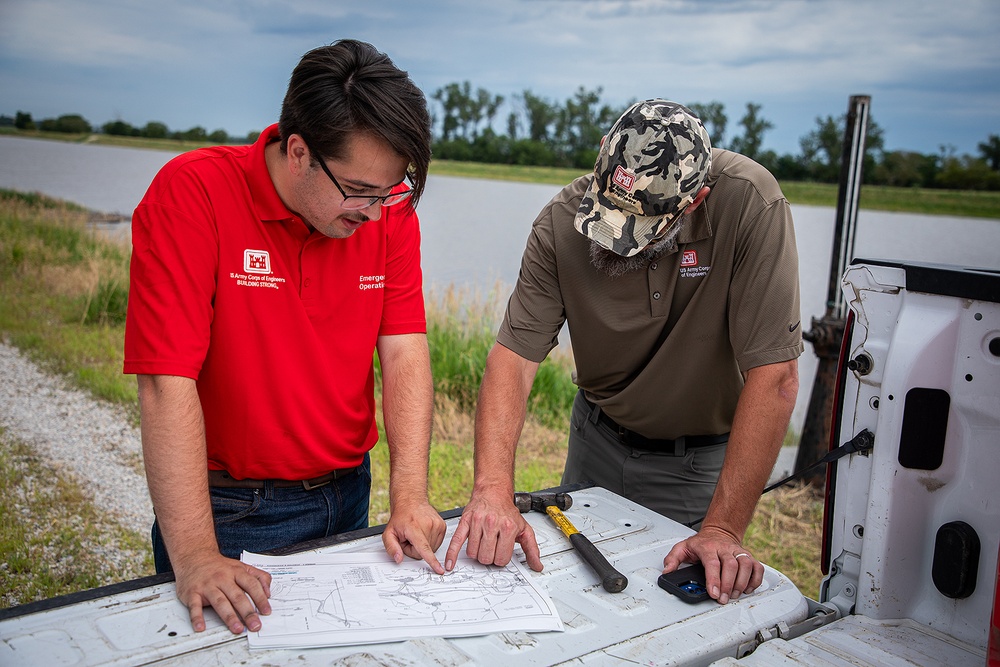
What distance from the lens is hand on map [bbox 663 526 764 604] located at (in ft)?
5.56

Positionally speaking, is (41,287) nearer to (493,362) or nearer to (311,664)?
(493,362)

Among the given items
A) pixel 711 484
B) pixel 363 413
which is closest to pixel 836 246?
pixel 711 484

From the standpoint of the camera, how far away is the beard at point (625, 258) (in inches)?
90.1

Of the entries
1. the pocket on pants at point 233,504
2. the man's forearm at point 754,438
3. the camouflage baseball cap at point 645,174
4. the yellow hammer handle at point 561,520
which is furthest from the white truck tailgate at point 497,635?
the camouflage baseball cap at point 645,174

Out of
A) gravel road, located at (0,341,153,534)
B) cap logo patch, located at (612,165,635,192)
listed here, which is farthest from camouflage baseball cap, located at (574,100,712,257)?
gravel road, located at (0,341,153,534)

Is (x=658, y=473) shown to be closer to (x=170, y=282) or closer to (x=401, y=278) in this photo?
(x=401, y=278)

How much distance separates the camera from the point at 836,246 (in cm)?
461

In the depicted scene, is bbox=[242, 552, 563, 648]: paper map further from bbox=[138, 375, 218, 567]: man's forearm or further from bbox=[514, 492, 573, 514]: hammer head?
bbox=[514, 492, 573, 514]: hammer head

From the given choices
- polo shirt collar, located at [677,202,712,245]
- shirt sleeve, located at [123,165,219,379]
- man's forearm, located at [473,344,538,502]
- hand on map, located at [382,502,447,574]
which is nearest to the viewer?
shirt sleeve, located at [123,165,219,379]

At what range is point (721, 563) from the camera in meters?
1.76

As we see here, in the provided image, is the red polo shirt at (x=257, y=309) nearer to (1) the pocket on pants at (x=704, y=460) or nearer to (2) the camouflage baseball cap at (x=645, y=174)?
(2) the camouflage baseball cap at (x=645, y=174)

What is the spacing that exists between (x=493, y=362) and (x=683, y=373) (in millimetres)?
588

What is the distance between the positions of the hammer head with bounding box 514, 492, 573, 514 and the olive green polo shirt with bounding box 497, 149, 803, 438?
0.51 meters

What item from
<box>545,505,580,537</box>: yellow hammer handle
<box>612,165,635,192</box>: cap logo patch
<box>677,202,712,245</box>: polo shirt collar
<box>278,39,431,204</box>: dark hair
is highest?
<box>278,39,431,204</box>: dark hair
